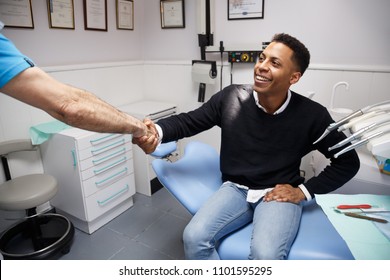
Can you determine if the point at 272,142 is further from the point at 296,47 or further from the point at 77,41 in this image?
the point at 77,41

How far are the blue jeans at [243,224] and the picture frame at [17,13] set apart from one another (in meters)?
1.75

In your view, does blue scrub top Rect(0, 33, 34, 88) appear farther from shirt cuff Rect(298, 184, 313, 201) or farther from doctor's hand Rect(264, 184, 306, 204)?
shirt cuff Rect(298, 184, 313, 201)

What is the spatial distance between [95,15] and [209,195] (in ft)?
6.22

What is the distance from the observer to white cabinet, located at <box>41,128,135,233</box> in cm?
193

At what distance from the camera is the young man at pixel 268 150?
4.13 ft

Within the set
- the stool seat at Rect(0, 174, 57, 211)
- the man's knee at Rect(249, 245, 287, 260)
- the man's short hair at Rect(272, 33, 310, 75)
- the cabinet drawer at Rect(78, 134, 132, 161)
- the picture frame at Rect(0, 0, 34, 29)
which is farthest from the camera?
the cabinet drawer at Rect(78, 134, 132, 161)

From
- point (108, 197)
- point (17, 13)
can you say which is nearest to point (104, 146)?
point (108, 197)

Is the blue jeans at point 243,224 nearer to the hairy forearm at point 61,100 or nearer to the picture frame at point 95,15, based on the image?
the hairy forearm at point 61,100

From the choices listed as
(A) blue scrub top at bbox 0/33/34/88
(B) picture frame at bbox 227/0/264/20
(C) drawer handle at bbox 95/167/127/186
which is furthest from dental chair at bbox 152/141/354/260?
(B) picture frame at bbox 227/0/264/20

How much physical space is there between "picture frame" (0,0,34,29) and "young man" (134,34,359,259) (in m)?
1.29

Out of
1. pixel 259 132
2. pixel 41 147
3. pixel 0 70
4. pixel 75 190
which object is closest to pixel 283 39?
pixel 259 132

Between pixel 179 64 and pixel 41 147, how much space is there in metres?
1.44

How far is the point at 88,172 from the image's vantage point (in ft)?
6.45

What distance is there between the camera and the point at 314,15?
2.05m
